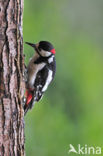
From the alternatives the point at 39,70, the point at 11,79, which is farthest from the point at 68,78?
the point at 11,79

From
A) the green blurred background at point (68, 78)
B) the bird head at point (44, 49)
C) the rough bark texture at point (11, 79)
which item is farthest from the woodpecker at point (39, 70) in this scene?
the green blurred background at point (68, 78)

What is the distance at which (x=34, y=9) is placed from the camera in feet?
34.6

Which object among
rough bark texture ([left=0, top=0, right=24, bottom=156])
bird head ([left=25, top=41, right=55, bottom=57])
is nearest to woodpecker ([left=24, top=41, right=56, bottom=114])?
bird head ([left=25, top=41, right=55, bottom=57])

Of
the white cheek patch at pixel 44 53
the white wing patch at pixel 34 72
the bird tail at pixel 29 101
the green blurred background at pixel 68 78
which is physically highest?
the white cheek patch at pixel 44 53

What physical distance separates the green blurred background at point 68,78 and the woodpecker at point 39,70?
13.2 ft

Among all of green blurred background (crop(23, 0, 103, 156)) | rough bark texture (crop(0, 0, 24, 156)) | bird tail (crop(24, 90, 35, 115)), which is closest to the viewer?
rough bark texture (crop(0, 0, 24, 156))

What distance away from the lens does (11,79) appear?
2852 mm

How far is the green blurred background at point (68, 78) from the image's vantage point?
896 centimetres

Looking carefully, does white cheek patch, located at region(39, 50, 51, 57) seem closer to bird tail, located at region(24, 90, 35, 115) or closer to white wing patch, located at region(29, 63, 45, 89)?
white wing patch, located at region(29, 63, 45, 89)

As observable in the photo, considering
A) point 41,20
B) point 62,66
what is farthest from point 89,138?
point 41,20

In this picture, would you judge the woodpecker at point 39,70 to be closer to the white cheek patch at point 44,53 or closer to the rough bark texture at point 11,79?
the white cheek patch at point 44,53

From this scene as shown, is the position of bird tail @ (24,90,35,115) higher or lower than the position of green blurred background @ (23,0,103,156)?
higher

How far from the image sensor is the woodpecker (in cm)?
400

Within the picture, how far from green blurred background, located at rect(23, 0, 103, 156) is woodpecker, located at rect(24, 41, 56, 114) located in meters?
4.01
